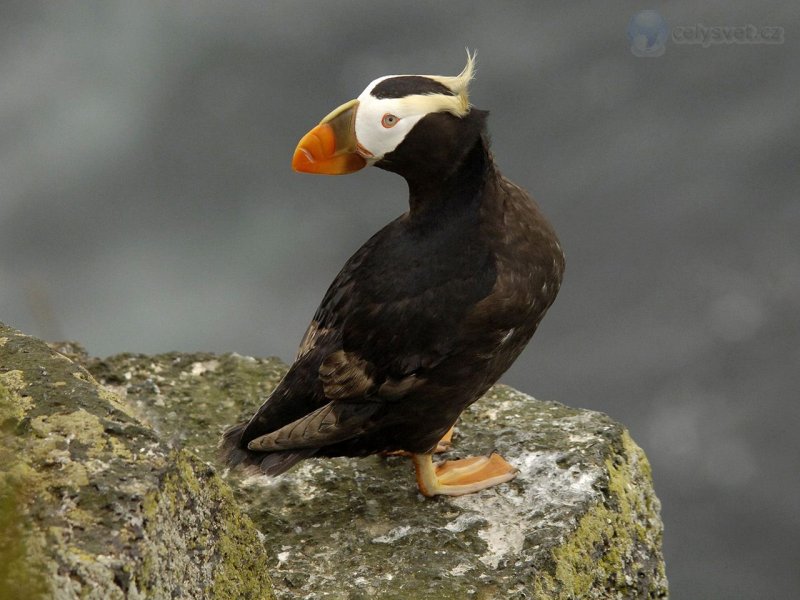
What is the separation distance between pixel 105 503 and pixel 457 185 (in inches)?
86.2

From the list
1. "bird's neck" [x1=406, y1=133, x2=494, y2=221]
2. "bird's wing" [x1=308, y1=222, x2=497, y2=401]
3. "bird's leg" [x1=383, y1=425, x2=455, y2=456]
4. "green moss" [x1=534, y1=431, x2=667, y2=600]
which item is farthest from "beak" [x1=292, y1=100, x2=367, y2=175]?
"green moss" [x1=534, y1=431, x2=667, y2=600]

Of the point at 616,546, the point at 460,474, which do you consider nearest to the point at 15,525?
the point at 460,474

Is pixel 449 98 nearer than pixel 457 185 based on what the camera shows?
Yes

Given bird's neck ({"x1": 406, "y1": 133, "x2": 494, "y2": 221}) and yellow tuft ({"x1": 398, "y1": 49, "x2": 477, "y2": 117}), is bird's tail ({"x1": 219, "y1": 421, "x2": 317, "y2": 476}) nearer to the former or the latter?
bird's neck ({"x1": 406, "y1": 133, "x2": 494, "y2": 221})

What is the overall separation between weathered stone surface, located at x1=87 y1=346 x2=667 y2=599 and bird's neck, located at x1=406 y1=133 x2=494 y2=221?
4.47 ft

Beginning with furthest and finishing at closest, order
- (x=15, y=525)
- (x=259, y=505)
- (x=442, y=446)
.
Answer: (x=442, y=446), (x=259, y=505), (x=15, y=525)

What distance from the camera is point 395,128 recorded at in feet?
15.8

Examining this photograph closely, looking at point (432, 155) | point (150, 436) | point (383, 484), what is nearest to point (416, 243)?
point (432, 155)

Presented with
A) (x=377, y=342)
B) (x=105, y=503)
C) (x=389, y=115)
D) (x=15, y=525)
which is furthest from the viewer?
(x=377, y=342)

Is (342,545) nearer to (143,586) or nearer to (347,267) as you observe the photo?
(347,267)

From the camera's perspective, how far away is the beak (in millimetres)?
4922

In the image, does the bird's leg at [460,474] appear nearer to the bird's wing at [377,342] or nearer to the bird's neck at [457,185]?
the bird's wing at [377,342]

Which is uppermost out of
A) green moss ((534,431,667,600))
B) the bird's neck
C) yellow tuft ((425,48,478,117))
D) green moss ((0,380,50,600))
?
yellow tuft ((425,48,478,117))

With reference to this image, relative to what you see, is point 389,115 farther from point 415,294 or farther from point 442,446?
point 442,446
